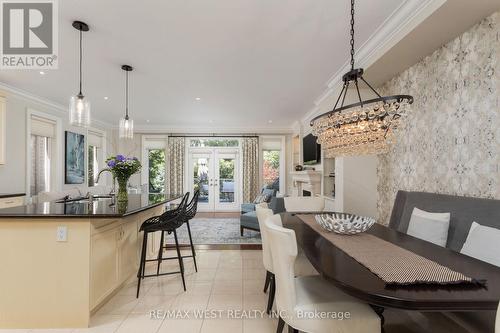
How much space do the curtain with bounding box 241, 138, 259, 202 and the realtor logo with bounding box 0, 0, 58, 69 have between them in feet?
17.0

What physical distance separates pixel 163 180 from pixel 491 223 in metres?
7.64

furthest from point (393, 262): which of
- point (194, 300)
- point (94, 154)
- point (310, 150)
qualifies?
point (94, 154)

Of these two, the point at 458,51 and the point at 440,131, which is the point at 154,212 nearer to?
the point at 440,131

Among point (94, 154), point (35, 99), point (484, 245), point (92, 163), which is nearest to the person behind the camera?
point (484, 245)

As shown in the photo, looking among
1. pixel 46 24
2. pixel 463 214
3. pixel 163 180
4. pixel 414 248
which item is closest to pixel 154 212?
pixel 46 24

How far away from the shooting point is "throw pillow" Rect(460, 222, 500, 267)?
5.22ft

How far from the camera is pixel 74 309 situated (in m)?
2.12

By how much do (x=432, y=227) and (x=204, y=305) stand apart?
216 centimetres

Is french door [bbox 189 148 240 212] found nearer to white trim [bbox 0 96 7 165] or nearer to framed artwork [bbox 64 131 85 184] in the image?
framed artwork [bbox 64 131 85 184]

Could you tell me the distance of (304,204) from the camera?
11.5 ft

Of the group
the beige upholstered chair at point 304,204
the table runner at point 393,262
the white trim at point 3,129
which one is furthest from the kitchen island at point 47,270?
the white trim at point 3,129

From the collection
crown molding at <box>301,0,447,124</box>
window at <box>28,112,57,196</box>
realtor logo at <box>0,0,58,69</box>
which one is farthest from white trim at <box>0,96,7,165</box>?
crown molding at <box>301,0,447,124</box>

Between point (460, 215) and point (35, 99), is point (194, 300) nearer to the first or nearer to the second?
point (460, 215)

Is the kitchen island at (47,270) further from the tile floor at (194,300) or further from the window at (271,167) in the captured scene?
the window at (271,167)
